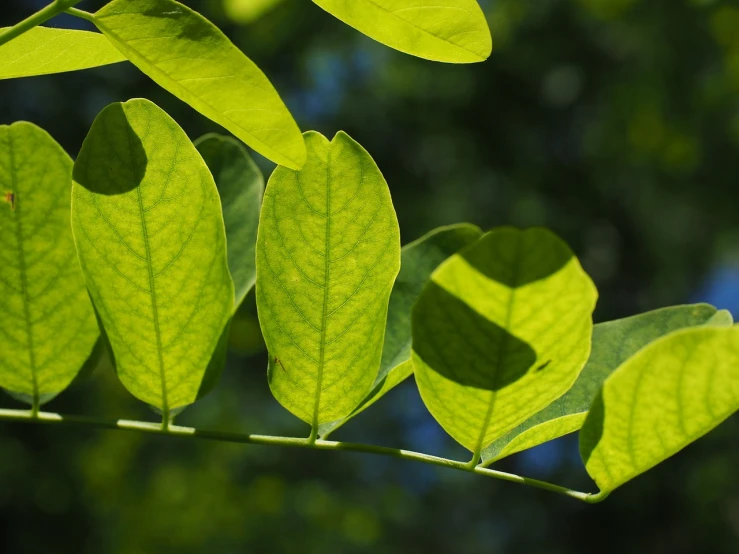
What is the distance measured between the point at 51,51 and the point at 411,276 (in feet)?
1.08

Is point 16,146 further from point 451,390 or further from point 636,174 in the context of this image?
point 636,174

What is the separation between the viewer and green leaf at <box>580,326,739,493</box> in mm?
377

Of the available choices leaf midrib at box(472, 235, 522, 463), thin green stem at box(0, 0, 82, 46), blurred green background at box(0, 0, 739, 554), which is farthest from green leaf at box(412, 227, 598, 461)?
blurred green background at box(0, 0, 739, 554)

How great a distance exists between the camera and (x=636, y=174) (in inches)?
263

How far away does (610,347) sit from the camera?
0.55 metres

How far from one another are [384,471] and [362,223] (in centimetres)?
612

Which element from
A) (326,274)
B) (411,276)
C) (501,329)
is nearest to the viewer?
(501,329)

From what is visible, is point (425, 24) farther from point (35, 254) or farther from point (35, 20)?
point (35, 254)

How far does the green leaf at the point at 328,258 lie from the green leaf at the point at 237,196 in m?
0.17

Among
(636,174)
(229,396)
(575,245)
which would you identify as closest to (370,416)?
(229,396)

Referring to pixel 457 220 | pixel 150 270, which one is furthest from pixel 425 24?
pixel 457 220

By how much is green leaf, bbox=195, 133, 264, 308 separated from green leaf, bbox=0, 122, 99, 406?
5.5 inches

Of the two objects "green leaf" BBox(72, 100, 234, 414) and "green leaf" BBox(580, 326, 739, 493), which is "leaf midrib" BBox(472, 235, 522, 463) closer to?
"green leaf" BBox(580, 326, 739, 493)

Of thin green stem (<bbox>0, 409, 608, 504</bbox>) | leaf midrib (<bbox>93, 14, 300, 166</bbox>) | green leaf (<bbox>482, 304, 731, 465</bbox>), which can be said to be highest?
leaf midrib (<bbox>93, 14, 300, 166</bbox>)
